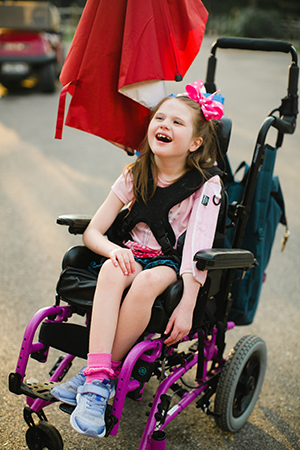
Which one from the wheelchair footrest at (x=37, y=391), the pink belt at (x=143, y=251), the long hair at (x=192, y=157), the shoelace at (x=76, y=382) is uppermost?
the long hair at (x=192, y=157)

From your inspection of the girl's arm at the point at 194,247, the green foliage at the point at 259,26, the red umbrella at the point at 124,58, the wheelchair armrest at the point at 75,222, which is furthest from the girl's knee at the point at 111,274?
the green foliage at the point at 259,26

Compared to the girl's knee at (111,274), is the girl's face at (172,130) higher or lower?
higher

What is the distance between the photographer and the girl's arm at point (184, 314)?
1.82m

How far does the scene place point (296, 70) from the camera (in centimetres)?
219

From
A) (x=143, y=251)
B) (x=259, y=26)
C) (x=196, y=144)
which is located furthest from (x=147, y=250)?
(x=259, y=26)

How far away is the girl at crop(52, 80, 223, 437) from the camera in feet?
5.64

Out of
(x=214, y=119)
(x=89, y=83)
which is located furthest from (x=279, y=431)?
(x=89, y=83)

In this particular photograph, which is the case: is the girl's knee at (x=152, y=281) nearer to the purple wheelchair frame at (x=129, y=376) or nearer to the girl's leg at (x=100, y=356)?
the girl's leg at (x=100, y=356)

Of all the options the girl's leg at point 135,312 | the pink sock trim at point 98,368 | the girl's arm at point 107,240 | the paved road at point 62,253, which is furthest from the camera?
the paved road at point 62,253

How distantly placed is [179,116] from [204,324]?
0.98 metres

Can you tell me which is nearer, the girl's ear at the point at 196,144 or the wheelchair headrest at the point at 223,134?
the girl's ear at the point at 196,144

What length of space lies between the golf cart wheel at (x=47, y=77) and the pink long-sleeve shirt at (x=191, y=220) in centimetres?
771

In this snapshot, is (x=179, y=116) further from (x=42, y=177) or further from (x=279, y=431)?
(x=42, y=177)

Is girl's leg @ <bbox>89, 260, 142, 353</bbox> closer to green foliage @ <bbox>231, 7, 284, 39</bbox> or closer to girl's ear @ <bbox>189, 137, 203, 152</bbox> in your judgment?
girl's ear @ <bbox>189, 137, 203, 152</bbox>
